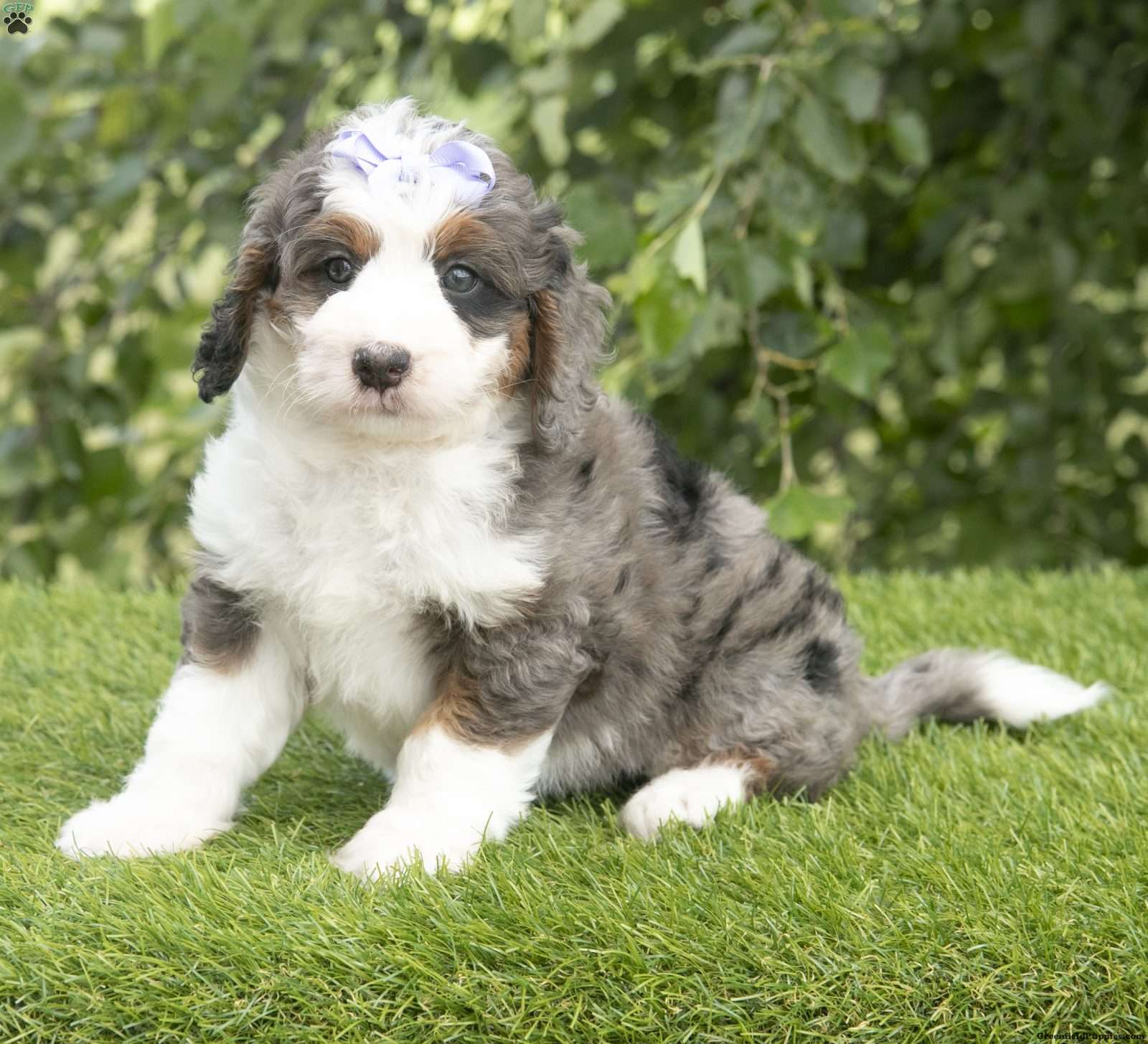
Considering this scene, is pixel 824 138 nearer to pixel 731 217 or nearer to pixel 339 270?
pixel 731 217

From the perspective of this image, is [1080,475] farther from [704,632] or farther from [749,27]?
[704,632]

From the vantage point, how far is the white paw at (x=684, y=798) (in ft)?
11.1

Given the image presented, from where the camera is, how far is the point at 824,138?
15.8ft

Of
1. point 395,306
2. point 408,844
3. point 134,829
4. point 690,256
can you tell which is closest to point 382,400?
point 395,306

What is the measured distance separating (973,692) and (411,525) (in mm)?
1717

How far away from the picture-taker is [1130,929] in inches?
108

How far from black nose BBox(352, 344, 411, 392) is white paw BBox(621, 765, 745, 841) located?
1.14 metres

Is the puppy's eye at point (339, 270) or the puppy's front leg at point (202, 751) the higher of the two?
the puppy's eye at point (339, 270)

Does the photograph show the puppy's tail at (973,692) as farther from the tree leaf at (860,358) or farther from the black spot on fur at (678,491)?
the tree leaf at (860,358)

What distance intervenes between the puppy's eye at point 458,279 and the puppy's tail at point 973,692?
162 centimetres

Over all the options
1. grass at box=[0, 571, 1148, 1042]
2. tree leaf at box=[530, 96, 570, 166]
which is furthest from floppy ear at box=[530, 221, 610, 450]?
tree leaf at box=[530, 96, 570, 166]

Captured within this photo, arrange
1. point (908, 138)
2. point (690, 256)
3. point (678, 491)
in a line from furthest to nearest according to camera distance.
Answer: point (908, 138) < point (690, 256) < point (678, 491)

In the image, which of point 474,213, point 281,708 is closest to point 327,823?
point 281,708

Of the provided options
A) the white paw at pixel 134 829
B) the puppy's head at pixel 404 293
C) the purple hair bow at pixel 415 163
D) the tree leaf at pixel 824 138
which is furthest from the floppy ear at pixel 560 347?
the tree leaf at pixel 824 138
